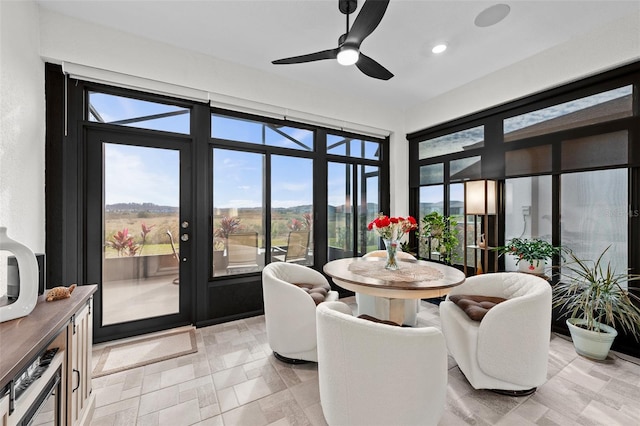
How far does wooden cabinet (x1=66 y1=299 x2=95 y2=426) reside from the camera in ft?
4.46

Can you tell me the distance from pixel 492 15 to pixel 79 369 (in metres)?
3.97

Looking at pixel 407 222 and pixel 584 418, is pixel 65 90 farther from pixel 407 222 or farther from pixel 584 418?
pixel 584 418

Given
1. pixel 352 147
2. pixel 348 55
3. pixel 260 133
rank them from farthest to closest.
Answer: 1. pixel 352 147
2. pixel 260 133
3. pixel 348 55

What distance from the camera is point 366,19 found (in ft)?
5.85

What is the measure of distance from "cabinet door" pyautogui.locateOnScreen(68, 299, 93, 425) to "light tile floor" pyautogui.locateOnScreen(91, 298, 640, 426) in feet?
0.68

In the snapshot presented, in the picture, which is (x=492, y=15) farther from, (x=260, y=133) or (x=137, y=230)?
(x=137, y=230)

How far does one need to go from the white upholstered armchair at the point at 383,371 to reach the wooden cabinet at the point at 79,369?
1285 mm

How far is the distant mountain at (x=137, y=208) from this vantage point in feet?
9.12

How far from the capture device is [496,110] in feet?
11.2

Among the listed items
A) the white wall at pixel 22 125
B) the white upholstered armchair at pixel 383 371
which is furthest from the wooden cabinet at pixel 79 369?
the white upholstered armchair at pixel 383 371

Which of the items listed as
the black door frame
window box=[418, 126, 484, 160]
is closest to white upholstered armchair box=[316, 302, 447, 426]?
the black door frame

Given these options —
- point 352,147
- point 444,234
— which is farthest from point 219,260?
point 444,234

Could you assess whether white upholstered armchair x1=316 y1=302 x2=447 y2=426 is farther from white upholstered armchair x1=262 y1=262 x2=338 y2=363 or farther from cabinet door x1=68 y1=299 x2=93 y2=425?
cabinet door x1=68 y1=299 x2=93 y2=425

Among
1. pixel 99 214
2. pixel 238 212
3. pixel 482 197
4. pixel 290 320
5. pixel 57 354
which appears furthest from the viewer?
pixel 238 212
